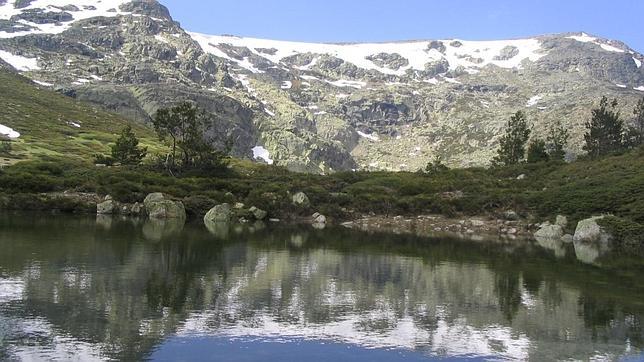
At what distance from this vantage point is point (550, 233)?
54.1 m

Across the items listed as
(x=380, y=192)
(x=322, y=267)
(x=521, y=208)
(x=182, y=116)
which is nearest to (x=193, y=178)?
(x=182, y=116)

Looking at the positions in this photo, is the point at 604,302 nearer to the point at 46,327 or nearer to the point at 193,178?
the point at 46,327

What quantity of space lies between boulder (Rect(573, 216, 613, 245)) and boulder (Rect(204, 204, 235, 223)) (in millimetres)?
32908

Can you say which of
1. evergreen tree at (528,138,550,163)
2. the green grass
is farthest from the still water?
evergreen tree at (528,138,550,163)

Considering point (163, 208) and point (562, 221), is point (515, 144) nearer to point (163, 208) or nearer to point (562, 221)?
point (562, 221)

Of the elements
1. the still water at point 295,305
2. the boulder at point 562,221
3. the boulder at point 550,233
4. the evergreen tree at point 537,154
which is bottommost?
the still water at point 295,305

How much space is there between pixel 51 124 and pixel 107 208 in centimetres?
8763

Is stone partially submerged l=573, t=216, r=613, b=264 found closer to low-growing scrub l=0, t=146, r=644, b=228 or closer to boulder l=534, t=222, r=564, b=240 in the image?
boulder l=534, t=222, r=564, b=240

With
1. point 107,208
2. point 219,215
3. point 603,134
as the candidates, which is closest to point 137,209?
point 107,208

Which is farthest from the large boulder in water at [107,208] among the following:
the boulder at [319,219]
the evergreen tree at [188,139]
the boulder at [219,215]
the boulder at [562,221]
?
the boulder at [562,221]

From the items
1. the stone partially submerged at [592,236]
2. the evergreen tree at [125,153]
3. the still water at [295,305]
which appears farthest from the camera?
the evergreen tree at [125,153]

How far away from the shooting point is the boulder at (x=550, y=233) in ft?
176

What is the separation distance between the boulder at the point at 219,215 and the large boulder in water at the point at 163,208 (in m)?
3.07

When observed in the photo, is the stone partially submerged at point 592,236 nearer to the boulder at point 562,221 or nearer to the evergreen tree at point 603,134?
the boulder at point 562,221
